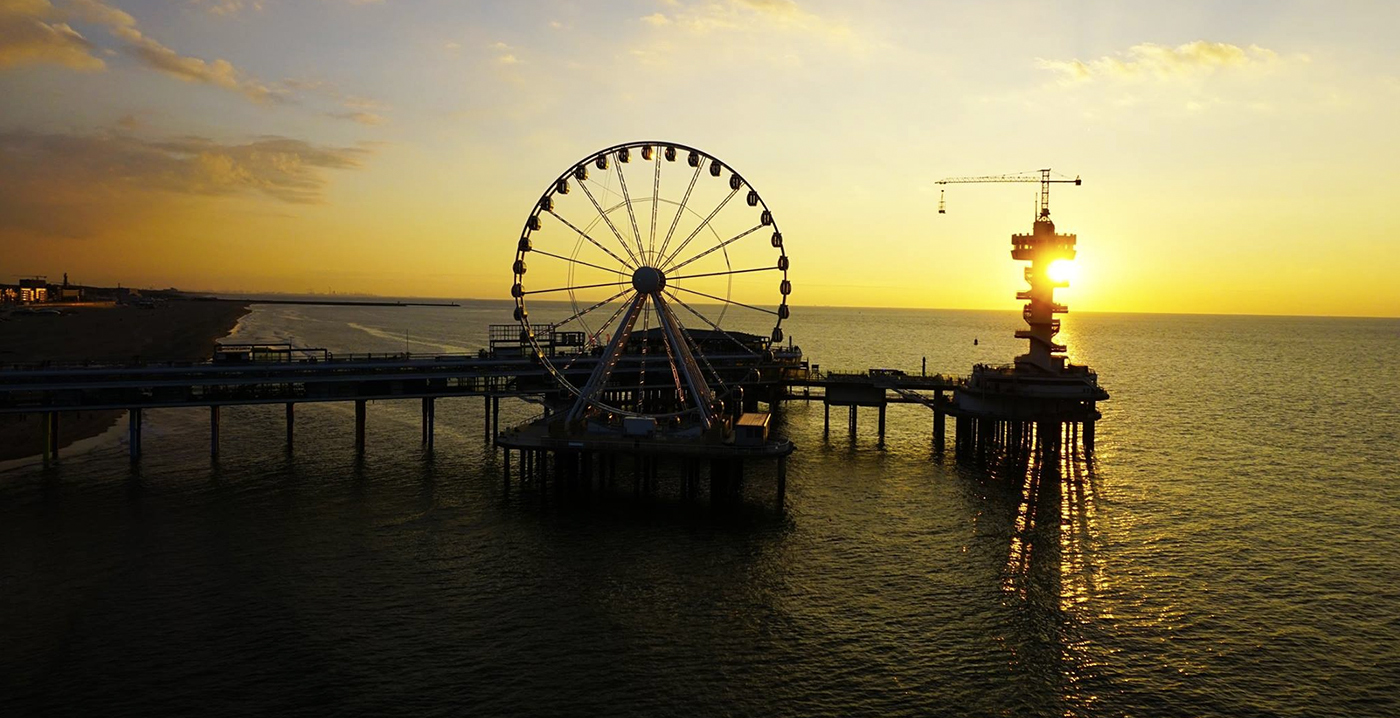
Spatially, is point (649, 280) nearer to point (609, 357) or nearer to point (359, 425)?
point (609, 357)

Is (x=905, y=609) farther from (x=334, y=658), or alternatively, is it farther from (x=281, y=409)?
(x=281, y=409)

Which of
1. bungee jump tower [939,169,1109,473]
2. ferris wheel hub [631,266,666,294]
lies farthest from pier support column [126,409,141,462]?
bungee jump tower [939,169,1109,473]

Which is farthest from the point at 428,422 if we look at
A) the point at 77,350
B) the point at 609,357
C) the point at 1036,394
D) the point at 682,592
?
the point at 77,350

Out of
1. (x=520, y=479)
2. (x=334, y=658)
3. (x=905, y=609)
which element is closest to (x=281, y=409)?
(x=520, y=479)

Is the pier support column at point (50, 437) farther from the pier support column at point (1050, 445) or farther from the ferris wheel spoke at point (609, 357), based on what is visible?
the pier support column at point (1050, 445)

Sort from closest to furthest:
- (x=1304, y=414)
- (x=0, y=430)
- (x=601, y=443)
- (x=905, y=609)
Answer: (x=905, y=609), (x=601, y=443), (x=0, y=430), (x=1304, y=414)

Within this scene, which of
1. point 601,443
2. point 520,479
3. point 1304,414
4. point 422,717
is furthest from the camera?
point 1304,414

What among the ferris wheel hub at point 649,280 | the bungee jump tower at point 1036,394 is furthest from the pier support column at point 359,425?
A: the bungee jump tower at point 1036,394
